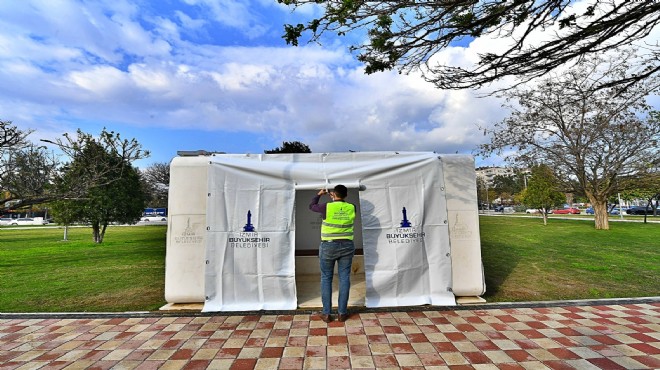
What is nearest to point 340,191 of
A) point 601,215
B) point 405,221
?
point 405,221

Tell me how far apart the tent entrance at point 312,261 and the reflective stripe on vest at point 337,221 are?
4.02 ft

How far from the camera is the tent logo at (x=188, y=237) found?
4.82 metres

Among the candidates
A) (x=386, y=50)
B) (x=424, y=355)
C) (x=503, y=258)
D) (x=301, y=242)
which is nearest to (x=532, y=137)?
(x=503, y=258)

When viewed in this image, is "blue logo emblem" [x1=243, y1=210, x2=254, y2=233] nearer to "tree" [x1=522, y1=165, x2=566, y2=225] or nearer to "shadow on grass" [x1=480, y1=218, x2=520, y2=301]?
"shadow on grass" [x1=480, y1=218, x2=520, y2=301]

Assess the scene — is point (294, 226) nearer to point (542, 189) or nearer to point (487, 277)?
point (487, 277)

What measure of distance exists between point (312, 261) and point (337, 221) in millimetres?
3060

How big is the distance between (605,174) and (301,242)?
18.3m

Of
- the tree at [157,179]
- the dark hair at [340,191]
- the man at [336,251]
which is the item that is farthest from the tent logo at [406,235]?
the tree at [157,179]

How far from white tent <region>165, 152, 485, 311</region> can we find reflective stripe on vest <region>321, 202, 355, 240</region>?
0.58 m

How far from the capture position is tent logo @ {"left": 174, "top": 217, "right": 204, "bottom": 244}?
4816 mm

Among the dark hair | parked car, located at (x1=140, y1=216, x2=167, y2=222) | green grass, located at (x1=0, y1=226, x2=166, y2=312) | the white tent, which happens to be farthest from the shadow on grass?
parked car, located at (x1=140, y1=216, x2=167, y2=222)

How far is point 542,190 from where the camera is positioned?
71.1 feet

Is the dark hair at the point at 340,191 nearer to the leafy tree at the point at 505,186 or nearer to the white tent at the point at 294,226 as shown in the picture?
the white tent at the point at 294,226

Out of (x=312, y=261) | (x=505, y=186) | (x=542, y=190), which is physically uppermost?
(x=505, y=186)
